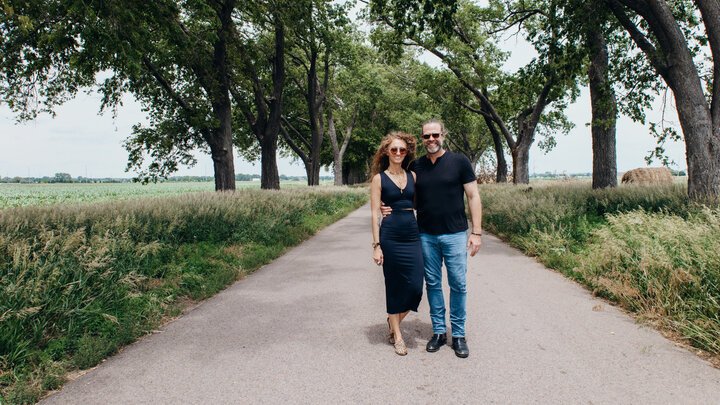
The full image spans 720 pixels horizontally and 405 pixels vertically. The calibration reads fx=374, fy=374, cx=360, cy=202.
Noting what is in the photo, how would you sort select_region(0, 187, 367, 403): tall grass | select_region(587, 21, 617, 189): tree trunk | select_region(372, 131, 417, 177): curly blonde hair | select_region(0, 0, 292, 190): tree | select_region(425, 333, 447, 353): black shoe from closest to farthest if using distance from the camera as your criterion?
1. select_region(0, 187, 367, 403): tall grass
2. select_region(425, 333, 447, 353): black shoe
3. select_region(372, 131, 417, 177): curly blonde hair
4. select_region(0, 0, 292, 190): tree
5. select_region(587, 21, 617, 189): tree trunk

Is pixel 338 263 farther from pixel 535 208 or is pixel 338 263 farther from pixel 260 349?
pixel 535 208

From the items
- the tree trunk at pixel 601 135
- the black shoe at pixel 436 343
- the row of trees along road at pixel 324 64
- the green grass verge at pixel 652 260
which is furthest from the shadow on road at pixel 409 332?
the tree trunk at pixel 601 135

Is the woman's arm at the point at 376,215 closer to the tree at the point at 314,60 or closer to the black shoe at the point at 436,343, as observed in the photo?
the black shoe at the point at 436,343

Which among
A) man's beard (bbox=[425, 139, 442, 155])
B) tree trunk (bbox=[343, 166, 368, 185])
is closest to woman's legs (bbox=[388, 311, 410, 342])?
man's beard (bbox=[425, 139, 442, 155])

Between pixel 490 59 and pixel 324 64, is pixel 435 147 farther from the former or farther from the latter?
pixel 324 64

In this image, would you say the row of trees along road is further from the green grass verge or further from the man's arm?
the man's arm

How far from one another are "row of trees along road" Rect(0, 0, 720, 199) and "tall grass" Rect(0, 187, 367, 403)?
2.65 metres

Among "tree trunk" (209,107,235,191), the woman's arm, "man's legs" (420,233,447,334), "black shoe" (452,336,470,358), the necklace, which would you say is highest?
"tree trunk" (209,107,235,191)

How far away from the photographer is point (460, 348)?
3.34m

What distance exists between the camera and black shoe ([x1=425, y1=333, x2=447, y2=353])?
135 inches

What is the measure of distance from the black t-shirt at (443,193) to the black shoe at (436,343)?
3.21ft

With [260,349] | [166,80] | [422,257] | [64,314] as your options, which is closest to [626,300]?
[422,257]

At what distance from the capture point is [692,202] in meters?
7.40

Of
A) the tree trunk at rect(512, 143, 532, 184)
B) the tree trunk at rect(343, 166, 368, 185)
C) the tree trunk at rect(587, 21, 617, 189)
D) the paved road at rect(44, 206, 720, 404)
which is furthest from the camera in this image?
the tree trunk at rect(343, 166, 368, 185)
